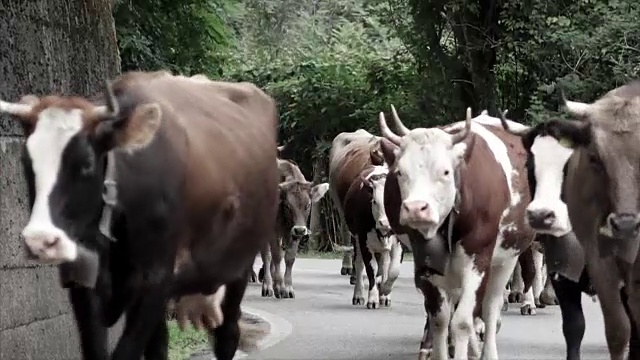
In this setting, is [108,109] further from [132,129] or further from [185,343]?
[185,343]

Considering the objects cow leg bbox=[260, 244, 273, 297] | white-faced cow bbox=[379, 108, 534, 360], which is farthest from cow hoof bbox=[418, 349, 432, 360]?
cow leg bbox=[260, 244, 273, 297]

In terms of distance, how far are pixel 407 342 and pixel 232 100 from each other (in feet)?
16.3

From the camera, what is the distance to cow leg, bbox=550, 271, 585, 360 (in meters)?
9.82

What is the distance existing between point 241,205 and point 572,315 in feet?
10.5

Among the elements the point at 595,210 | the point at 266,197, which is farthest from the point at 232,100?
the point at 595,210

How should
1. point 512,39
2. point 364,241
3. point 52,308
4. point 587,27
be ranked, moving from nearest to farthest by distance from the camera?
point 52,308, point 364,241, point 587,27, point 512,39

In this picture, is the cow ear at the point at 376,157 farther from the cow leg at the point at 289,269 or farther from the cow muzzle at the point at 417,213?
the cow muzzle at the point at 417,213

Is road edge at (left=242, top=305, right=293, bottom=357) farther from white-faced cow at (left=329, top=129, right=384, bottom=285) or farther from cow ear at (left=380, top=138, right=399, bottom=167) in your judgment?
cow ear at (left=380, top=138, right=399, bottom=167)

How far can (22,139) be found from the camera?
8609 mm

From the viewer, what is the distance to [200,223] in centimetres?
730

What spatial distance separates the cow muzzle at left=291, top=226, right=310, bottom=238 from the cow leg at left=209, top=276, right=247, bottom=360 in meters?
10.5

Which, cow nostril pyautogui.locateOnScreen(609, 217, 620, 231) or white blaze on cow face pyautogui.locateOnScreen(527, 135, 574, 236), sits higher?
white blaze on cow face pyautogui.locateOnScreen(527, 135, 574, 236)

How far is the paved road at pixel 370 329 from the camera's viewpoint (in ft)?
39.8

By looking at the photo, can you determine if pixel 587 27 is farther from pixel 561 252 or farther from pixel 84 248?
pixel 84 248
